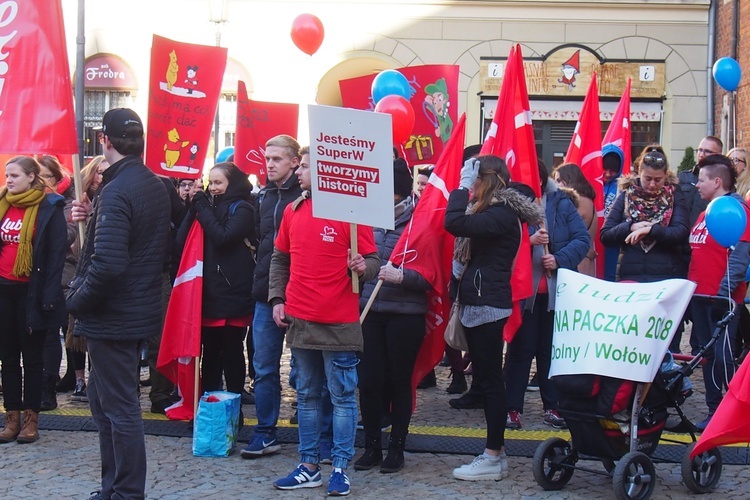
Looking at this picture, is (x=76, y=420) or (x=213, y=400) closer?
(x=213, y=400)

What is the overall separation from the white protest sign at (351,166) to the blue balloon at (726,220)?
2.16 metres

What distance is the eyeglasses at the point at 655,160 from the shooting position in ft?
22.8

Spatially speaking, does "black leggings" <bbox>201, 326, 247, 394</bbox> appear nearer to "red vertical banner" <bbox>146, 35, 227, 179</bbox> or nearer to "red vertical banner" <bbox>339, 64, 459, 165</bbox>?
"red vertical banner" <bbox>146, 35, 227, 179</bbox>

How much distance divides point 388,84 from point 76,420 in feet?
12.5

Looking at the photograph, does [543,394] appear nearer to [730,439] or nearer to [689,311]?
[689,311]

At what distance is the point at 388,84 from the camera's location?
28.4ft

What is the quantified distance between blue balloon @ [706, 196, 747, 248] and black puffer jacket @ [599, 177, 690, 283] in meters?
0.67

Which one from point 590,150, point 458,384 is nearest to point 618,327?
point 458,384

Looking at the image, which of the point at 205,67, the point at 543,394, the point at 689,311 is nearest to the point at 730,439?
the point at 543,394

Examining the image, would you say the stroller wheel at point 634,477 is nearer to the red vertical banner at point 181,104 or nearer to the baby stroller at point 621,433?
the baby stroller at point 621,433

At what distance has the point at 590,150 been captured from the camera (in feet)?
28.1

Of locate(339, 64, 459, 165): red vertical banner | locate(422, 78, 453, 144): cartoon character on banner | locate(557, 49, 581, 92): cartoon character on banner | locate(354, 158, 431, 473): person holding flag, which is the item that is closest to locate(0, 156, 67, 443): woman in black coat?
locate(354, 158, 431, 473): person holding flag

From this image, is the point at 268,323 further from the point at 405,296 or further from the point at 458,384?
the point at 458,384

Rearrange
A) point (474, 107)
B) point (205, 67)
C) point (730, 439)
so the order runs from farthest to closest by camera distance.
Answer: point (474, 107) < point (205, 67) < point (730, 439)
